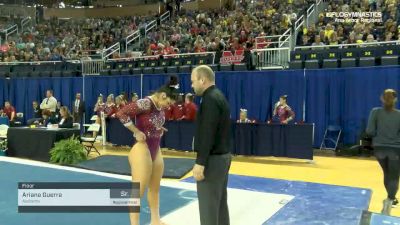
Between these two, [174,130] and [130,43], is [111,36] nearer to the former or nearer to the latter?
[130,43]

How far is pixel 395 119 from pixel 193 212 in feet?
8.85

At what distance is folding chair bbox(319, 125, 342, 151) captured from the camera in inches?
422

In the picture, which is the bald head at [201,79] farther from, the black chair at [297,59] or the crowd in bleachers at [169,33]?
the crowd in bleachers at [169,33]

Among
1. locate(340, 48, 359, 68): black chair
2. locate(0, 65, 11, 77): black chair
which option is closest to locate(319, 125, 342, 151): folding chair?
locate(340, 48, 359, 68): black chair

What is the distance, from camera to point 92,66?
15992 mm

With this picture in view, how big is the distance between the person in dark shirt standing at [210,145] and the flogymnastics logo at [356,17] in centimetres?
1159

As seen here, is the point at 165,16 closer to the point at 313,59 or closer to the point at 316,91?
the point at 313,59

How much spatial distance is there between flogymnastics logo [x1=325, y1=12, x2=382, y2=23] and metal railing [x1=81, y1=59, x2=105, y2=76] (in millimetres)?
8287

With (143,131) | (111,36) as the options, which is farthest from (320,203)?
(111,36)

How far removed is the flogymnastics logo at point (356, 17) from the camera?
13.3m

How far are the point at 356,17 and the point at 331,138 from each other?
Answer: 16.3 ft

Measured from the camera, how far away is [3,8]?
84.2ft

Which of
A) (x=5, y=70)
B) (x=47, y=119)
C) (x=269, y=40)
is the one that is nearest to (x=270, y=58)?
(x=269, y=40)

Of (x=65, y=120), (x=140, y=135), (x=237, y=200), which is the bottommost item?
(x=237, y=200)
